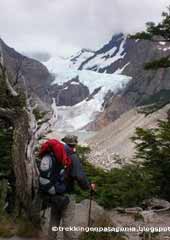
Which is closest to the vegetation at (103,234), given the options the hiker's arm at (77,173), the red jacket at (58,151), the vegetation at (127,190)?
the hiker's arm at (77,173)

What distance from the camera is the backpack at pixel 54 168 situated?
22.7 feet

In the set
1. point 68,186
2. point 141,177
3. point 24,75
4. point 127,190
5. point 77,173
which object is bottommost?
point 68,186

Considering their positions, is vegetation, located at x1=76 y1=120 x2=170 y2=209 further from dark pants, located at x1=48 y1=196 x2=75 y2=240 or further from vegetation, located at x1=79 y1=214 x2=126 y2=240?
dark pants, located at x1=48 y1=196 x2=75 y2=240

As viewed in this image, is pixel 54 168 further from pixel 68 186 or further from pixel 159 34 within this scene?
pixel 159 34

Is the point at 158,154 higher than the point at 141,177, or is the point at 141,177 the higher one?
the point at 158,154

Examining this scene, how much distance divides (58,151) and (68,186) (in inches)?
20.4

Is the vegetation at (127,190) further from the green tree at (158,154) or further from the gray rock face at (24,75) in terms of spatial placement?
the gray rock face at (24,75)

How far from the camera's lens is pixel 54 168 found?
22.8 ft

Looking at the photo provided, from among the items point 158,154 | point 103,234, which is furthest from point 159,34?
point 103,234

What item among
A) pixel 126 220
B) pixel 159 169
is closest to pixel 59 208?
pixel 126 220

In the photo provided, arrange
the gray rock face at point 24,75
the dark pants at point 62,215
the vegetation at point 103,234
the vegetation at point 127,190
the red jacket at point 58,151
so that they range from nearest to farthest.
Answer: the red jacket at point 58,151 < the dark pants at point 62,215 < the vegetation at point 103,234 < the gray rock face at point 24,75 < the vegetation at point 127,190

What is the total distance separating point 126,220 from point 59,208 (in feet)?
13.2

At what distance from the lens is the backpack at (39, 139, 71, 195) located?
6916 mm

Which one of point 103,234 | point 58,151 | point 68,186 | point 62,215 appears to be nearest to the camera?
point 58,151
